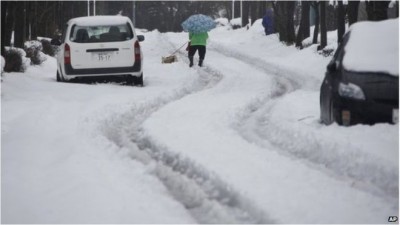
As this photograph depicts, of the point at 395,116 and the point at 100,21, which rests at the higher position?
the point at 100,21

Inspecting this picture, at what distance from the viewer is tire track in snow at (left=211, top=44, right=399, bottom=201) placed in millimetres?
5539

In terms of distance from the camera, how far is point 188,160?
6.39m

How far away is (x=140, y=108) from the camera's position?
33.7ft

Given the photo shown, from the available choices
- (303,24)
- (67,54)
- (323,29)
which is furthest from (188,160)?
(303,24)

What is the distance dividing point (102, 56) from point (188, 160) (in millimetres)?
7469

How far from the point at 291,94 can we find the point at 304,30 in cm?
1714

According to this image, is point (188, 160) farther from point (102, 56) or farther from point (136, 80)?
point (136, 80)

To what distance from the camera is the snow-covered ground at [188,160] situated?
15.7ft

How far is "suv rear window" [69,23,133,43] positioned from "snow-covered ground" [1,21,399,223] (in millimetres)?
1860

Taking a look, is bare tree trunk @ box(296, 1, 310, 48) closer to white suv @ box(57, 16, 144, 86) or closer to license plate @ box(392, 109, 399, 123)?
white suv @ box(57, 16, 144, 86)

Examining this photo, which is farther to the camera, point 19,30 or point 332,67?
point 19,30

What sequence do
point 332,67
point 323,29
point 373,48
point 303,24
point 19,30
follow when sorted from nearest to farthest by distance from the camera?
1. point 373,48
2. point 332,67
3. point 19,30
4. point 323,29
5. point 303,24

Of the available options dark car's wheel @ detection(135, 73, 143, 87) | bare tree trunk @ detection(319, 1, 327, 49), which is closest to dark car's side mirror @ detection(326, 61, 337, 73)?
dark car's wheel @ detection(135, 73, 143, 87)

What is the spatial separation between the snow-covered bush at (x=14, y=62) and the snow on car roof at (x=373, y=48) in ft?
32.7
